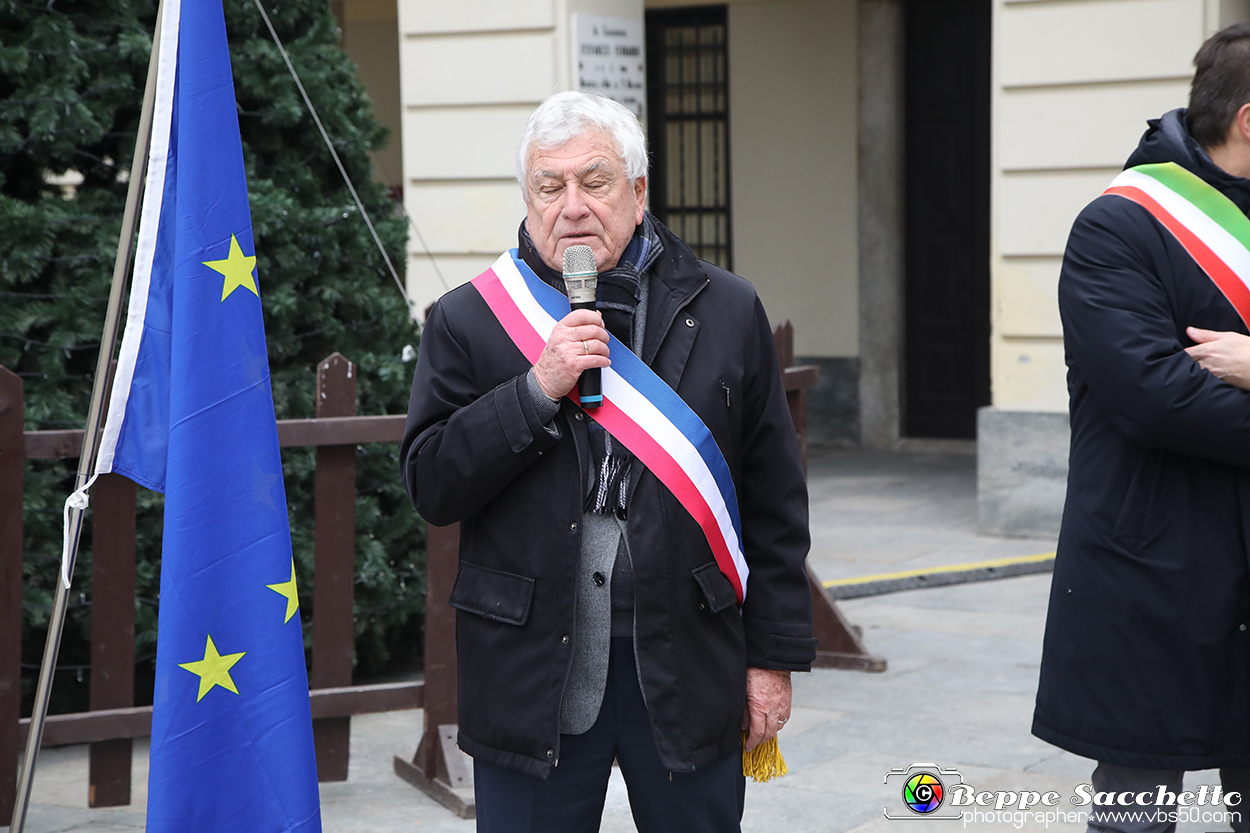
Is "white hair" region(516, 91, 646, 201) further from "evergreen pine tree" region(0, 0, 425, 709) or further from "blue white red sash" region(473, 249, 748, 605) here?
"evergreen pine tree" region(0, 0, 425, 709)

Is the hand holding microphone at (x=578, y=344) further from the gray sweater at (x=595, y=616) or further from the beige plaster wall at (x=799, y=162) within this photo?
the beige plaster wall at (x=799, y=162)

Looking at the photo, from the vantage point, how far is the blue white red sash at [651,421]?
2.63 metres

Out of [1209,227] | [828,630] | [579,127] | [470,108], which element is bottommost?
[828,630]

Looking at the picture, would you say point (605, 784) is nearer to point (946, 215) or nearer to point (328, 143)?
point (328, 143)

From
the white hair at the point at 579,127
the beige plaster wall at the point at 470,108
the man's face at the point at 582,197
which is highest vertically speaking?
the beige plaster wall at the point at 470,108

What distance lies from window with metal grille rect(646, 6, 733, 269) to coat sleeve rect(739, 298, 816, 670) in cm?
937

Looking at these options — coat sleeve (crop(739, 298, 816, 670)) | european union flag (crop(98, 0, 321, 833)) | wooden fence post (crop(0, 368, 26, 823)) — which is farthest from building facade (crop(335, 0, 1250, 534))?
coat sleeve (crop(739, 298, 816, 670))

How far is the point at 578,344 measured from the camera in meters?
2.50

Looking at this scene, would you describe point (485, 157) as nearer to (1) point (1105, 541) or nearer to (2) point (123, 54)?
(2) point (123, 54)

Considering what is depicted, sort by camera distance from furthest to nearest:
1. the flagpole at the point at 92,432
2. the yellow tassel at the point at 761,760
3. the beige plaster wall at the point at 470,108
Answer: the beige plaster wall at the point at 470,108, the flagpole at the point at 92,432, the yellow tassel at the point at 761,760

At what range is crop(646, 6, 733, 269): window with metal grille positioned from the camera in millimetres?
12156

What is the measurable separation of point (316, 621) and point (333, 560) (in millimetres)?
197

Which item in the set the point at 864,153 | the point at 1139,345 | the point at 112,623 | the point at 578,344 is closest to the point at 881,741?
the point at 1139,345

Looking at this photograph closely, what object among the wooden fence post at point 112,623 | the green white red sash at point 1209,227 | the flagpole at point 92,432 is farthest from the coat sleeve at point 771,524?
the wooden fence post at point 112,623
